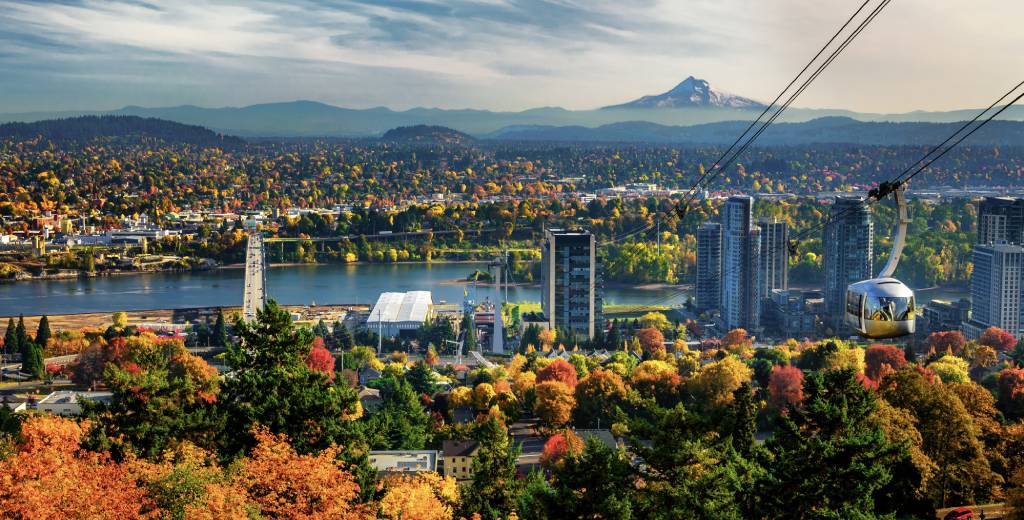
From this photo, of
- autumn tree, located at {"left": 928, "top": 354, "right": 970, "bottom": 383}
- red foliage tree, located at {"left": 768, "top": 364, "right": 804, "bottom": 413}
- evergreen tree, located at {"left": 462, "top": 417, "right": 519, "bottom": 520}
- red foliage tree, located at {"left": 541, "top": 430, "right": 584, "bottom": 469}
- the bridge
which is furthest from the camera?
the bridge

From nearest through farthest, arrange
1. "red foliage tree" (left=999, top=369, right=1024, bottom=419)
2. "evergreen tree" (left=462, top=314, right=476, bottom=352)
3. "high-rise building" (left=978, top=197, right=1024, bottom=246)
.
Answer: "red foliage tree" (left=999, top=369, right=1024, bottom=419) < "evergreen tree" (left=462, top=314, right=476, bottom=352) < "high-rise building" (left=978, top=197, right=1024, bottom=246)

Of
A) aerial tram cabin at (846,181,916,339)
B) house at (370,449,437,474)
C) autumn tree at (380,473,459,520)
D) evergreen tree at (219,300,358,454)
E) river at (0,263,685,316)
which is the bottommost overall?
river at (0,263,685,316)

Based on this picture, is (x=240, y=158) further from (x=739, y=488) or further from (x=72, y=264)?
(x=739, y=488)

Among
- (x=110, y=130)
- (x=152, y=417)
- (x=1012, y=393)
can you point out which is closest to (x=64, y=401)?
(x=152, y=417)

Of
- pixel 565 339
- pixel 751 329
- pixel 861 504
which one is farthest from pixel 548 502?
pixel 751 329

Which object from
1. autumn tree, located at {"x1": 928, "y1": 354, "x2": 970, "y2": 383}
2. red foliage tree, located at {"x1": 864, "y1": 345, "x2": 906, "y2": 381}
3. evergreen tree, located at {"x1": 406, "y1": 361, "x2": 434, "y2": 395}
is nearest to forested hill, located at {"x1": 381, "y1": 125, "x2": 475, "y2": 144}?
red foliage tree, located at {"x1": 864, "y1": 345, "x2": 906, "y2": 381}

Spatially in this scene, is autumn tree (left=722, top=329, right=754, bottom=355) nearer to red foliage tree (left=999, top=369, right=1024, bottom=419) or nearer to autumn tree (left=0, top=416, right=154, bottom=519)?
red foliage tree (left=999, top=369, right=1024, bottom=419)

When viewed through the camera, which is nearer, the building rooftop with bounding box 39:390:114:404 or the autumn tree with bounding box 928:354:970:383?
the autumn tree with bounding box 928:354:970:383

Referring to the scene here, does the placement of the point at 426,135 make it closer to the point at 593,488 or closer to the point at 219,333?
the point at 219,333
